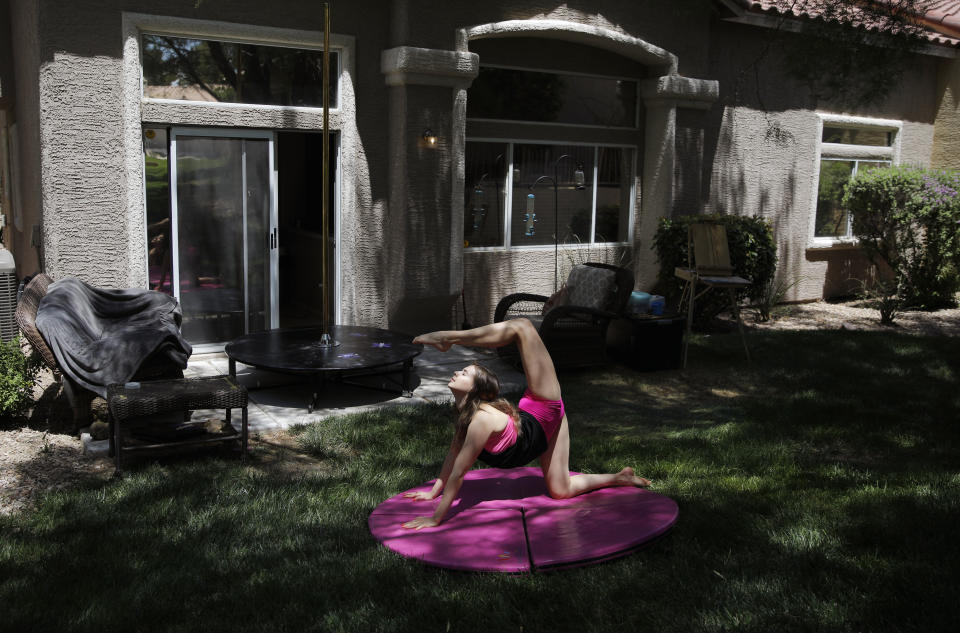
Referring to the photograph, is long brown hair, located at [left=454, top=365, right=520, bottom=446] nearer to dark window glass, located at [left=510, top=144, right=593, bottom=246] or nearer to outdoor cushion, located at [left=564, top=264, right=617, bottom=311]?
outdoor cushion, located at [left=564, top=264, right=617, bottom=311]

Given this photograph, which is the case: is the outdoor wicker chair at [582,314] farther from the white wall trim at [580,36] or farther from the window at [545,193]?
the white wall trim at [580,36]

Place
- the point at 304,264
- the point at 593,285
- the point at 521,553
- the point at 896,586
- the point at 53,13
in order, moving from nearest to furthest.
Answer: the point at 896,586, the point at 521,553, the point at 53,13, the point at 593,285, the point at 304,264

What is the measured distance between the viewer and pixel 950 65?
544 inches

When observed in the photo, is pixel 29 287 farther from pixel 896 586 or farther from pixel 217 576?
pixel 896 586

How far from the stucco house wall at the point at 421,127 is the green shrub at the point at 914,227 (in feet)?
2.40

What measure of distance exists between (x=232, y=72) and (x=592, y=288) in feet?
13.1

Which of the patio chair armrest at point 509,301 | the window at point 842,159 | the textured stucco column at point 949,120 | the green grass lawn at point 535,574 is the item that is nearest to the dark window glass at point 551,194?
the patio chair armrest at point 509,301

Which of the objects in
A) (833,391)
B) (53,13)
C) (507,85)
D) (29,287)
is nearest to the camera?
(29,287)

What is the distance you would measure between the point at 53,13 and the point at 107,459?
3.86 meters

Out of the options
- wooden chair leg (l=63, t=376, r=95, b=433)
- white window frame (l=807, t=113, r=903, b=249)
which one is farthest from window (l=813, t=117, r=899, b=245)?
wooden chair leg (l=63, t=376, r=95, b=433)

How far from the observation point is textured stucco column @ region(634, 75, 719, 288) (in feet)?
35.0

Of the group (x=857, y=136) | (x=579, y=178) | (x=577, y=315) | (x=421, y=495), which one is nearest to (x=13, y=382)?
(x=421, y=495)

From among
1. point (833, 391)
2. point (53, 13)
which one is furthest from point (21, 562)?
point (833, 391)

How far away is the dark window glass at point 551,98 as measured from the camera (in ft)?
32.4
